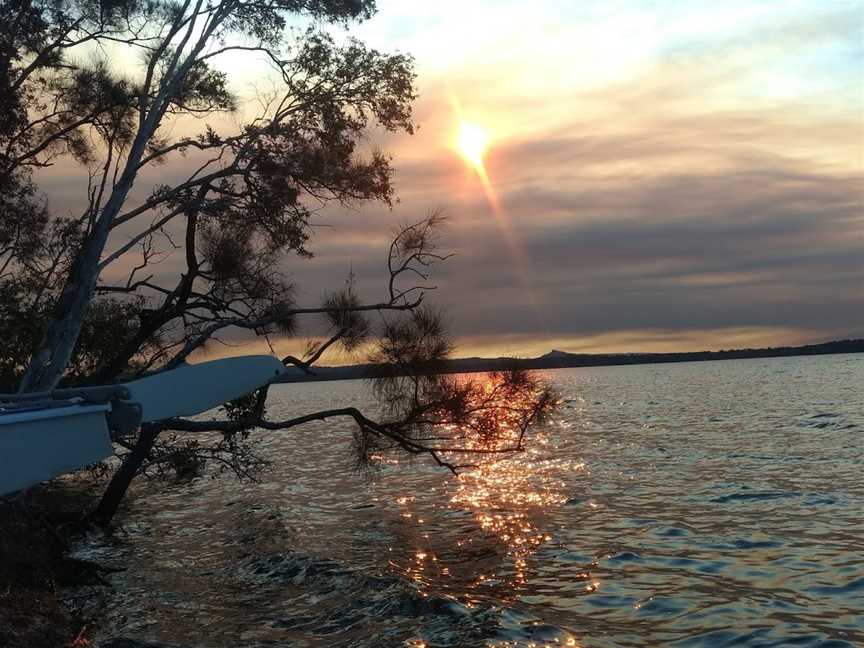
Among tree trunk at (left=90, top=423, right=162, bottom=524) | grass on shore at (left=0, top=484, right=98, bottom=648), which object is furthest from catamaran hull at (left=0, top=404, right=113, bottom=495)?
tree trunk at (left=90, top=423, right=162, bottom=524)

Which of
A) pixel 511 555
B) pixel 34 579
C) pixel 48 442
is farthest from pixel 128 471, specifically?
pixel 48 442

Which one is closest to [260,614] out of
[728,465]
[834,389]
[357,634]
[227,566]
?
[357,634]

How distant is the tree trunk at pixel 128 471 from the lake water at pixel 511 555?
0.65 metres

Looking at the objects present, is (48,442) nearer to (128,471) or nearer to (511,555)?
(511,555)

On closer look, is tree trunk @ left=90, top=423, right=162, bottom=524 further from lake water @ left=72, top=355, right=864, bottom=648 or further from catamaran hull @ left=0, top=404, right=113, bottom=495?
catamaran hull @ left=0, top=404, right=113, bottom=495

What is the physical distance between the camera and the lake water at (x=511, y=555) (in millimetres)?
11414

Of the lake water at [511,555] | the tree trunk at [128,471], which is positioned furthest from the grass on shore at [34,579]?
the tree trunk at [128,471]

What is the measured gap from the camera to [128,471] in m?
19.0

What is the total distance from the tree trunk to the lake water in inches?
25.7

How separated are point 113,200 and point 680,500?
50.3ft

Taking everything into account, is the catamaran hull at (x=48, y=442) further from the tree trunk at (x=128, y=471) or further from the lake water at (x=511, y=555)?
the tree trunk at (x=128, y=471)

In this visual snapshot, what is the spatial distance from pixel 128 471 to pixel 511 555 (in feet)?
29.4

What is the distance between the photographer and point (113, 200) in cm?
1773

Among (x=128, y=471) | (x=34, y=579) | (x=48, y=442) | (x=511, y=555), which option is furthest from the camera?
(x=128, y=471)
